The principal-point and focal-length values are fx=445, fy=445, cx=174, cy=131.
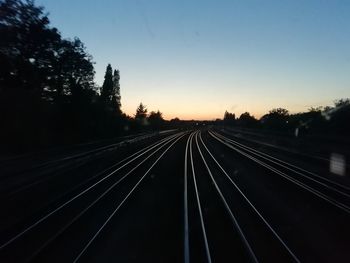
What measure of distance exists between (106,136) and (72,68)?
10381mm

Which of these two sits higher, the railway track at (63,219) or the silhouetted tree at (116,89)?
the silhouetted tree at (116,89)

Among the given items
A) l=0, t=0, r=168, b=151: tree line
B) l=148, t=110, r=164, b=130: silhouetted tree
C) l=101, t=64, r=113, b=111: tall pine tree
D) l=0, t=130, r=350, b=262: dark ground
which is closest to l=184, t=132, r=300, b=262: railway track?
l=0, t=130, r=350, b=262: dark ground

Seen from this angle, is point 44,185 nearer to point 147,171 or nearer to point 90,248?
point 147,171

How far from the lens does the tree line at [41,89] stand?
3538 centimetres

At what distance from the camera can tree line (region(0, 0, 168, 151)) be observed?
35375mm

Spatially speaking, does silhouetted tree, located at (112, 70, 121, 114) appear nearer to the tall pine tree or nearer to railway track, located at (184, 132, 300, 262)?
the tall pine tree

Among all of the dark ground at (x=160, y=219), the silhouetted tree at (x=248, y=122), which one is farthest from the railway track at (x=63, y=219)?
the silhouetted tree at (x=248, y=122)

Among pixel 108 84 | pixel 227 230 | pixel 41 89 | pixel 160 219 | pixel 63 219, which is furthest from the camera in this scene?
pixel 108 84

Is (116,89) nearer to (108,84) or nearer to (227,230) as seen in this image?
(108,84)

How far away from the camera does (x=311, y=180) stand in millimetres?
25156

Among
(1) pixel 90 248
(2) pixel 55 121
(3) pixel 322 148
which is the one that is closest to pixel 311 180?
(1) pixel 90 248

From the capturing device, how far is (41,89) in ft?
166

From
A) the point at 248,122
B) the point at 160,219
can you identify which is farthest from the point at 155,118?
the point at 160,219

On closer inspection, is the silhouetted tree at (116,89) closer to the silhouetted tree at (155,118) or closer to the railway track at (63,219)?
the silhouetted tree at (155,118)
